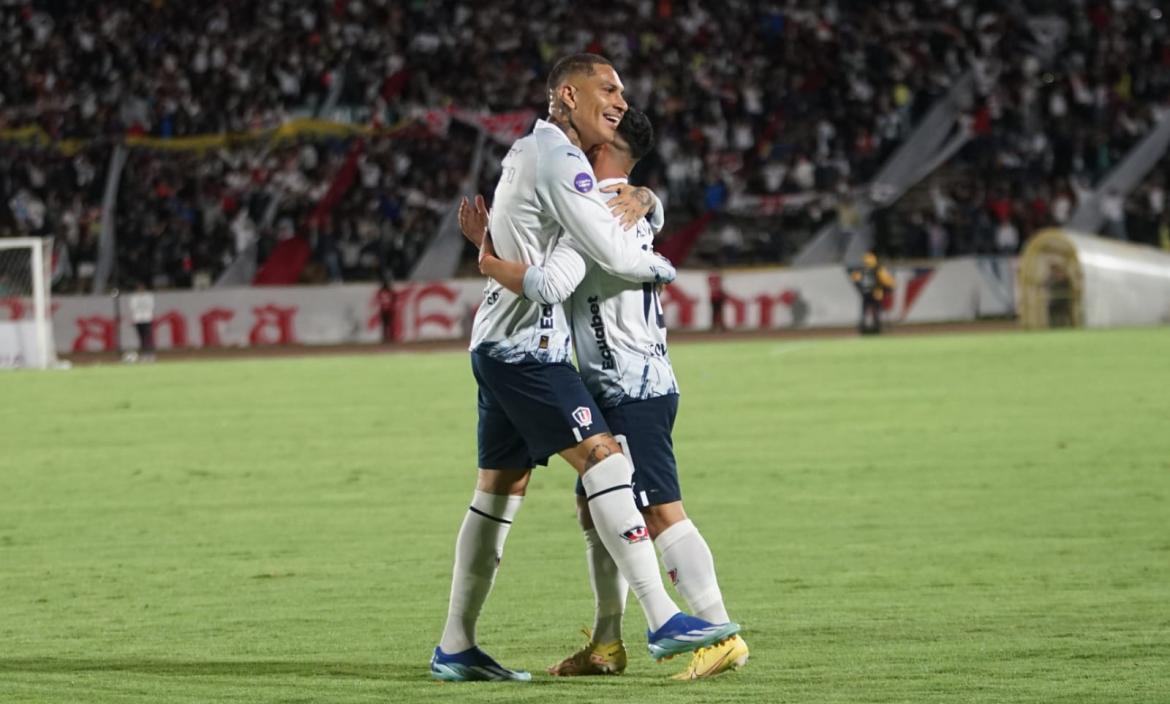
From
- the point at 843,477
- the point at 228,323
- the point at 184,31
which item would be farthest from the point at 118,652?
the point at 184,31

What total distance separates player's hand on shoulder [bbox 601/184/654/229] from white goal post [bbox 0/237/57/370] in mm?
27400

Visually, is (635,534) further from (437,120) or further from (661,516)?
(437,120)

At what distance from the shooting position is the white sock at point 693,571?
6379mm

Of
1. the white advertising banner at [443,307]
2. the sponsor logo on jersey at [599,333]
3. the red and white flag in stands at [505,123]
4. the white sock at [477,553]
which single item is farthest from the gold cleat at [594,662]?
the red and white flag in stands at [505,123]

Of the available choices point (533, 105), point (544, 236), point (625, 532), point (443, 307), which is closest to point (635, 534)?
point (625, 532)

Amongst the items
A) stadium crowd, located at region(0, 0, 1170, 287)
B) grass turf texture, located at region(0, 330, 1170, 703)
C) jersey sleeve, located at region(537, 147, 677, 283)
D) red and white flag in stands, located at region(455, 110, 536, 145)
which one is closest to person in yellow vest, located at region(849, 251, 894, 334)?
stadium crowd, located at region(0, 0, 1170, 287)

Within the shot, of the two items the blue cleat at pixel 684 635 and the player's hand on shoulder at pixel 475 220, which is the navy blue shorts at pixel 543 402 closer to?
the player's hand on shoulder at pixel 475 220

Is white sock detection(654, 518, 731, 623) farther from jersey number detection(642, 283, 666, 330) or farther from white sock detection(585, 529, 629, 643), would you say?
jersey number detection(642, 283, 666, 330)

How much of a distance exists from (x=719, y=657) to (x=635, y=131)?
71.4 inches

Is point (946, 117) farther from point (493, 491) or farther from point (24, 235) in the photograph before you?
point (493, 491)

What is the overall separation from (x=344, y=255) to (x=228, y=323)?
344cm

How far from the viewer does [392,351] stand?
3603 cm

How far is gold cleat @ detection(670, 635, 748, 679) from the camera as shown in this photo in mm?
6238

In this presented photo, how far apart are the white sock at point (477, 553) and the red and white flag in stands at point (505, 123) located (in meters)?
35.6
